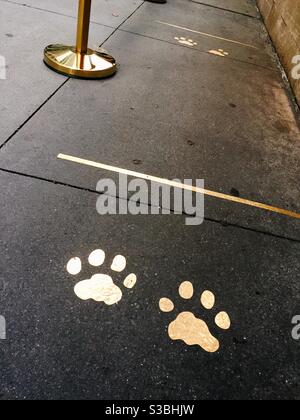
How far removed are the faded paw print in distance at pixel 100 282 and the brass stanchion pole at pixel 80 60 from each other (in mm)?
2257

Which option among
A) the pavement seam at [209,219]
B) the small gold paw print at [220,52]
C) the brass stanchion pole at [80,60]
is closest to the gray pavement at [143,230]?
the pavement seam at [209,219]

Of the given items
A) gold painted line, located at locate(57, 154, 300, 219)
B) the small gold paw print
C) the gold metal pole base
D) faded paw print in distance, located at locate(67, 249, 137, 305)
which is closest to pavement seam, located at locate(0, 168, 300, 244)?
gold painted line, located at locate(57, 154, 300, 219)

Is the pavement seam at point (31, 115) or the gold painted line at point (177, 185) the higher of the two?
the pavement seam at point (31, 115)

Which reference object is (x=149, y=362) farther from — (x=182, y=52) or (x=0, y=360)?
(x=182, y=52)

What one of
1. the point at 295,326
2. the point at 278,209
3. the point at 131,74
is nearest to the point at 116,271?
the point at 295,326

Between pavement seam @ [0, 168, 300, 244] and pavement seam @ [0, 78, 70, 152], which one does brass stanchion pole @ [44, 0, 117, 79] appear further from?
pavement seam @ [0, 168, 300, 244]

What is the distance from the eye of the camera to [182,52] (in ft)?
15.4

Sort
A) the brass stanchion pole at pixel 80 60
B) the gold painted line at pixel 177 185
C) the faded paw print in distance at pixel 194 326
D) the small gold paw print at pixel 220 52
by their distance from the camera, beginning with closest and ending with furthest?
the faded paw print in distance at pixel 194 326 → the gold painted line at pixel 177 185 → the brass stanchion pole at pixel 80 60 → the small gold paw print at pixel 220 52

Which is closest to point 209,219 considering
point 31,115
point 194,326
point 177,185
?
point 177,185

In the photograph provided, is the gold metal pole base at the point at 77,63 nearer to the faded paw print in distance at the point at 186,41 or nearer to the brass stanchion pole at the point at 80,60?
the brass stanchion pole at the point at 80,60

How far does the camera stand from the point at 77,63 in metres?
3.57

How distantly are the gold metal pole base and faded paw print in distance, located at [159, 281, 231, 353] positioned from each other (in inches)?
101

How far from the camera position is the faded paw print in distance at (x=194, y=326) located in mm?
1665

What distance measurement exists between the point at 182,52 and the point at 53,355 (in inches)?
167
